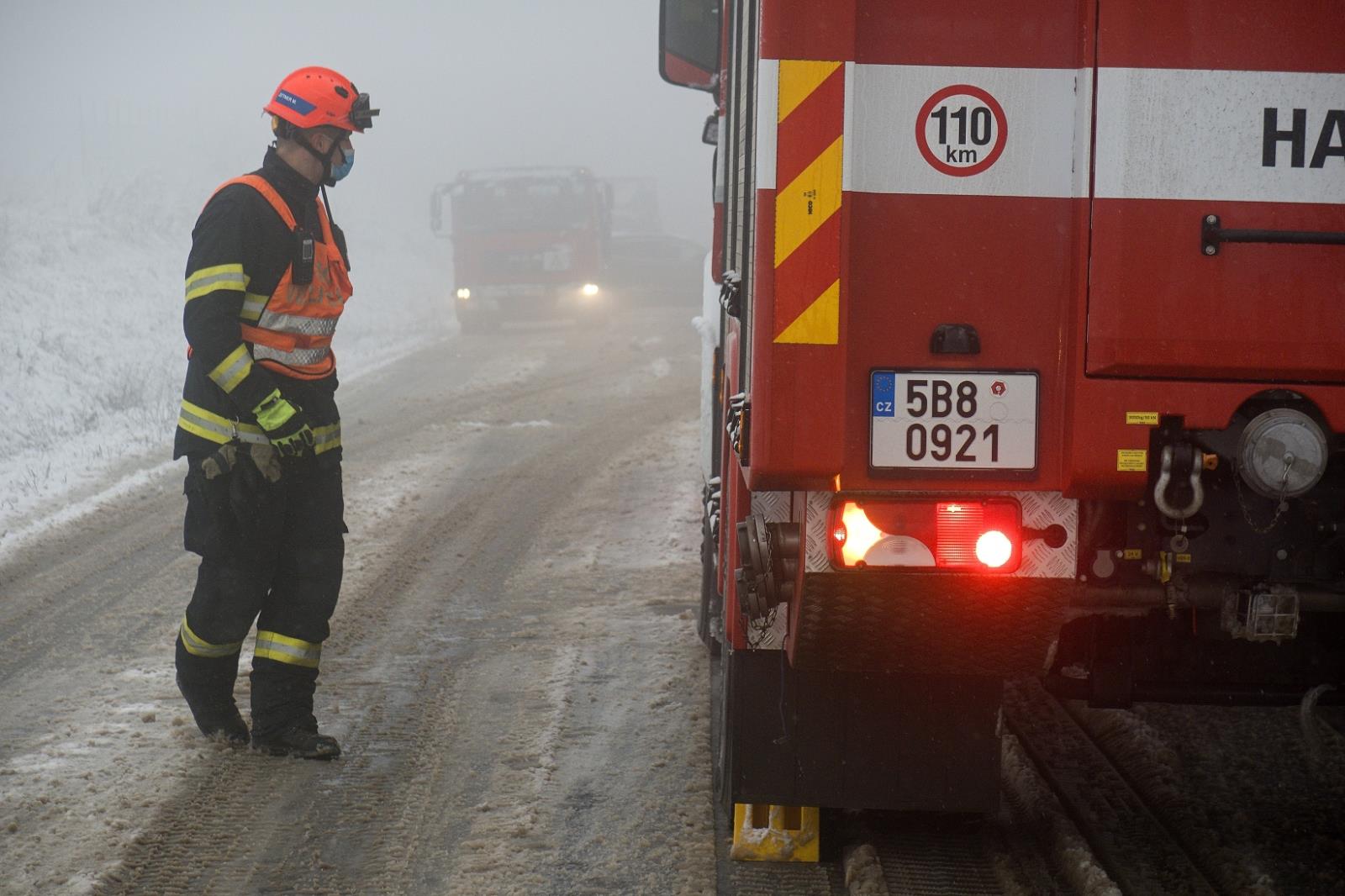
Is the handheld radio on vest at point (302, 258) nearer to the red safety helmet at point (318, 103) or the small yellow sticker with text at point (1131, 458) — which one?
the red safety helmet at point (318, 103)

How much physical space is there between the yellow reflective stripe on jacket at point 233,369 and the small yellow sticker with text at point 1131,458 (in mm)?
2755

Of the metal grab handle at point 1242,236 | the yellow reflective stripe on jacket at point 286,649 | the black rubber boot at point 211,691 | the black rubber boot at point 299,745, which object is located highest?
the metal grab handle at point 1242,236

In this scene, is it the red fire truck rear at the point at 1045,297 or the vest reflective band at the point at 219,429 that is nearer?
the red fire truck rear at the point at 1045,297

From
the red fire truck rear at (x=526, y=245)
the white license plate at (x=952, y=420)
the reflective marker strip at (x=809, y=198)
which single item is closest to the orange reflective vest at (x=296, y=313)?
the reflective marker strip at (x=809, y=198)

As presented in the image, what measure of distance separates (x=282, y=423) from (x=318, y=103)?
105 centimetres

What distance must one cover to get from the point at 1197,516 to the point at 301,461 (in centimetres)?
290

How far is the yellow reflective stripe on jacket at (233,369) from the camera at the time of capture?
4586 millimetres

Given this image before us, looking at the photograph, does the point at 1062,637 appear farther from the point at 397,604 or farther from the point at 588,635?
the point at 397,604

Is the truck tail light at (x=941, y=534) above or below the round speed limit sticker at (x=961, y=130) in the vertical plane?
below

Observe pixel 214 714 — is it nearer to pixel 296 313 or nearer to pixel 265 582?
pixel 265 582

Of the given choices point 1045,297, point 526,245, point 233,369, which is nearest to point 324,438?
point 233,369

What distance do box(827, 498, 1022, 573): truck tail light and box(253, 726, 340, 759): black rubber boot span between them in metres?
2.40


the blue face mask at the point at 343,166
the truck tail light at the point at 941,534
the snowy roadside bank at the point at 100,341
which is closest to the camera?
the truck tail light at the point at 941,534

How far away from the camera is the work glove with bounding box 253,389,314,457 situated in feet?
15.1
